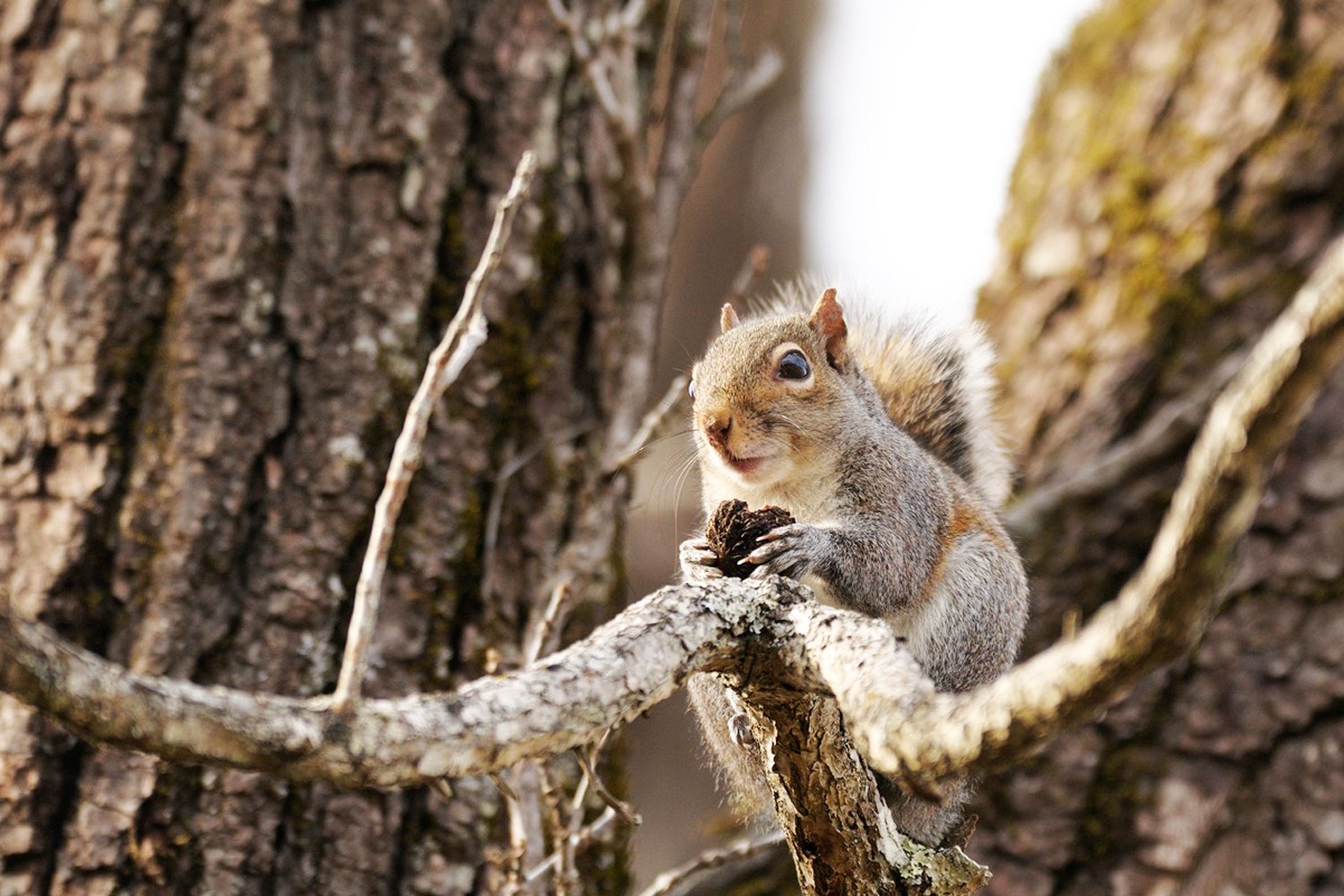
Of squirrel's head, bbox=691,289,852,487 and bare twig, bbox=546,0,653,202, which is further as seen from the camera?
bare twig, bbox=546,0,653,202

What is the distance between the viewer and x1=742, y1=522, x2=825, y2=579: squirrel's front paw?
5.60 feet

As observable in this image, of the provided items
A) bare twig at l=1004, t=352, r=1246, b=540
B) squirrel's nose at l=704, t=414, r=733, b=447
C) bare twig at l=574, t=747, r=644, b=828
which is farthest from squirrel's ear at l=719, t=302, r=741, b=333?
bare twig at l=574, t=747, r=644, b=828

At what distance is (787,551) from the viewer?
6.12 ft

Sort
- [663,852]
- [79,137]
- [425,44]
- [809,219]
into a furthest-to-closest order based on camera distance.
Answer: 1. [809,219]
2. [663,852]
3. [425,44]
4. [79,137]

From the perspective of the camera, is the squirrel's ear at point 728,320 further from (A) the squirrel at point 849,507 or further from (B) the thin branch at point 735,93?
(B) the thin branch at point 735,93

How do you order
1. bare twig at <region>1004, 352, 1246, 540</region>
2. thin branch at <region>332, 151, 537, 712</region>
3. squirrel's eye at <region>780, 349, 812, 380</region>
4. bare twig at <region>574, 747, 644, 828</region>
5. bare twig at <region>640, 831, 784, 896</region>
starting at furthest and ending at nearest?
bare twig at <region>1004, 352, 1246, 540</region>, squirrel's eye at <region>780, 349, 812, 380</region>, bare twig at <region>640, 831, 784, 896</region>, bare twig at <region>574, 747, 644, 828</region>, thin branch at <region>332, 151, 537, 712</region>

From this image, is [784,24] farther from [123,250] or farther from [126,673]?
[126,673]

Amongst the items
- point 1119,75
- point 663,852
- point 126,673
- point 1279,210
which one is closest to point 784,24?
Result: point 1119,75

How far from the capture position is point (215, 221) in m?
2.19

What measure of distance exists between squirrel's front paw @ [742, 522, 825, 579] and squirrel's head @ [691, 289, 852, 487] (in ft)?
0.81

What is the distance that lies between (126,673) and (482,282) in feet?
1.50

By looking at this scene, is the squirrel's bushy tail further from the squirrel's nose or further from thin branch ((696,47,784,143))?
the squirrel's nose

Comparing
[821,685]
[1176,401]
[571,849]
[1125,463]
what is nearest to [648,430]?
[571,849]

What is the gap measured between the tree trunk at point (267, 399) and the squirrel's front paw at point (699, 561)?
0.51 meters
